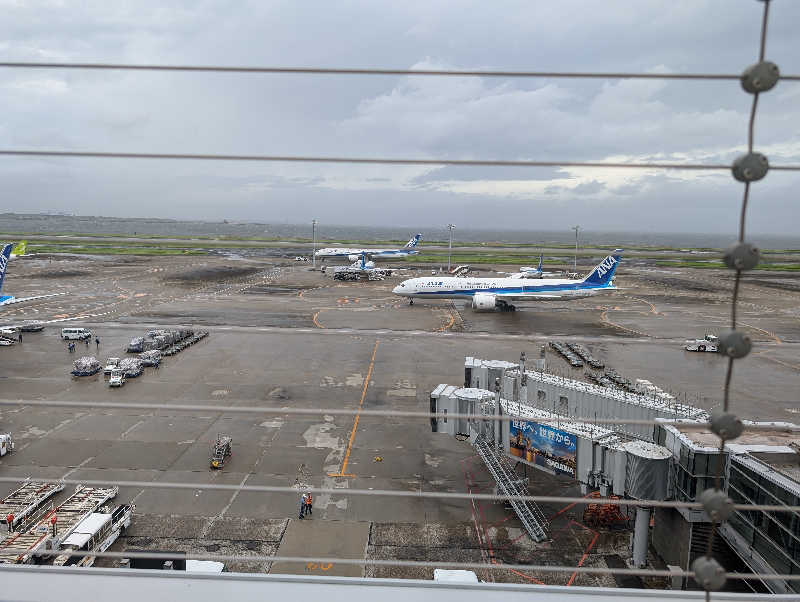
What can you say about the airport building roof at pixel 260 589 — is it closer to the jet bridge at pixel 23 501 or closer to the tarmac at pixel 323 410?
the tarmac at pixel 323 410

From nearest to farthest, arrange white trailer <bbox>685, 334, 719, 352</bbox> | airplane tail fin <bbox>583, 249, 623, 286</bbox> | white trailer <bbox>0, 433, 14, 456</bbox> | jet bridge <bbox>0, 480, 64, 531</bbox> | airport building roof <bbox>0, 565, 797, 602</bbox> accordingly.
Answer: white trailer <bbox>685, 334, 719, 352</bbox> → airport building roof <bbox>0, 565, 797, 602</bbox> → jet bridge <bbox>0, 480, 64, 531</bbox> → white trailer <bbox>0, 433, 14, 456</bbox> → airplane tail fin <bbox>583, 249, 623, 286</bbox>

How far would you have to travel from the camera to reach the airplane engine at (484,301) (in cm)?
3947

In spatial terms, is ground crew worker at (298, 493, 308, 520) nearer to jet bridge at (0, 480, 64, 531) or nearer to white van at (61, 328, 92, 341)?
jet bridge at (0, 480, 64, 531)

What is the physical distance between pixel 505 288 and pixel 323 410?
38.6 metres

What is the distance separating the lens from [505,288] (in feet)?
131

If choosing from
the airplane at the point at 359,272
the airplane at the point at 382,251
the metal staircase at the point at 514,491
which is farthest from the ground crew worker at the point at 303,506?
the airplane at the point at 359,272

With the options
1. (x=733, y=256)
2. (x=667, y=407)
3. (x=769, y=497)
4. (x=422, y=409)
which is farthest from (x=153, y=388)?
(x=733, y=256)

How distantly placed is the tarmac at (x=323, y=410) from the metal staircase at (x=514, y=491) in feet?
1.01

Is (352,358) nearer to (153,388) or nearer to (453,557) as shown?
(153,388)

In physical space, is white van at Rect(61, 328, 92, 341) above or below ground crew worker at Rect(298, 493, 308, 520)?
above

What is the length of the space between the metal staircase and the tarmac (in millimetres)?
309

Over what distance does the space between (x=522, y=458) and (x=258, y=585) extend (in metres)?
11.5

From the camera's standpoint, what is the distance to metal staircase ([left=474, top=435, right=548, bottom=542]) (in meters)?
11.9

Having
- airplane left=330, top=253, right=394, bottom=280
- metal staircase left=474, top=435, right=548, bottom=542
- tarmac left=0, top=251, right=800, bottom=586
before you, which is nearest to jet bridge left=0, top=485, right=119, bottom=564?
tarmac left=0, top=251, right=800, bottom=586
